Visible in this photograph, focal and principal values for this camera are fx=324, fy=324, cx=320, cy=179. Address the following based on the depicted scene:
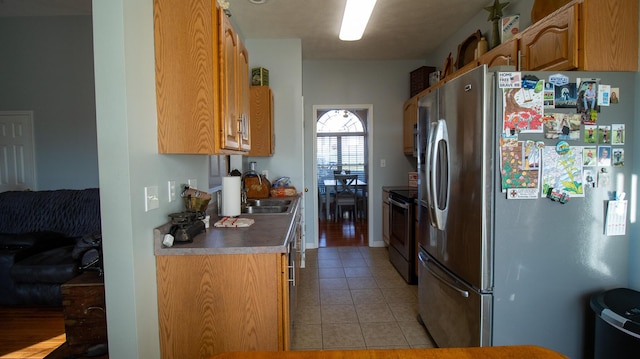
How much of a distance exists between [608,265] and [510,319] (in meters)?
0.60

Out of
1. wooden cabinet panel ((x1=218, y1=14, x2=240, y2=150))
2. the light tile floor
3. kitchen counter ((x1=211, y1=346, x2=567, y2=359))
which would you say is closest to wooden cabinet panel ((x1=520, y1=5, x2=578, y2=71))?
kitchen counter ((x1=211, y1=346, x2=567, y2=359))

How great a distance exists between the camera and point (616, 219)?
5.51 feet

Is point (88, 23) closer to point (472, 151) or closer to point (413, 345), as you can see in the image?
point (472, 151)

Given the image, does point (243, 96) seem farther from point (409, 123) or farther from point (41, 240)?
point (409, 123)

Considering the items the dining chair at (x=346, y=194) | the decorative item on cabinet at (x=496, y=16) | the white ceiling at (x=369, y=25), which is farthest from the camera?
the dining chair at (x=346, y=194)

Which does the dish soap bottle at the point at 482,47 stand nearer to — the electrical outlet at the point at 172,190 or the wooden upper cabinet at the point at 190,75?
the wooden upper cabinet at the point at 190,75

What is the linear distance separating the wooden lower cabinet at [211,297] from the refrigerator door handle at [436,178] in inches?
41.9

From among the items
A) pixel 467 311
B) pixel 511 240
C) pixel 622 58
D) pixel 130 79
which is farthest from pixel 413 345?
pixel 130 79

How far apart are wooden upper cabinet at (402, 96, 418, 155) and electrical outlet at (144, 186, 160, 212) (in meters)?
3.37

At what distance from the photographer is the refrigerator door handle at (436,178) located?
1992mm

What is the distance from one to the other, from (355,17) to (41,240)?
3578 millimetres

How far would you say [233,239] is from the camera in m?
1.70

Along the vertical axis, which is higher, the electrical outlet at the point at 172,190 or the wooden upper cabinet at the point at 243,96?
the wooden upper cabinet at the point at 243,96

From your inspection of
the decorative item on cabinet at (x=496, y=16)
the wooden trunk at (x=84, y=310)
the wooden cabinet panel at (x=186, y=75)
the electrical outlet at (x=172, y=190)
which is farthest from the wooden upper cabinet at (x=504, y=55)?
the wooden trunk at (x=84, y=310)
